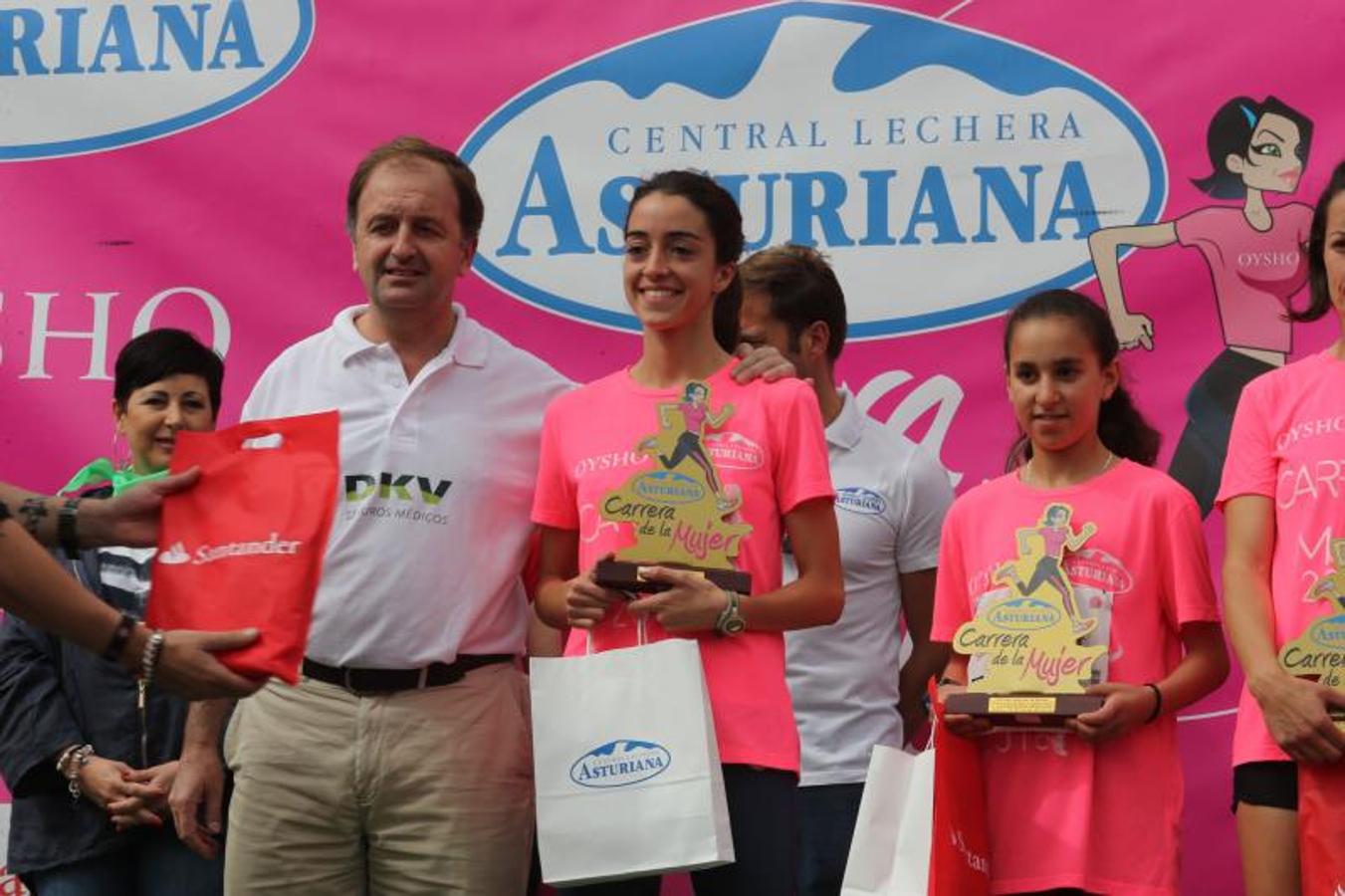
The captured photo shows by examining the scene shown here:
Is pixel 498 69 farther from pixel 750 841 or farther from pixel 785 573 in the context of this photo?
pixel 750 841

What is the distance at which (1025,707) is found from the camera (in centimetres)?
333

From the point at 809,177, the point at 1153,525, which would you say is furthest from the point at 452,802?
the point at 809,177

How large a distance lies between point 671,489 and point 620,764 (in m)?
0.45

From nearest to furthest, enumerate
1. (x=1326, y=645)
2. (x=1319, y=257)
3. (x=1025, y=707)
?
1. (x=1326, y=645)
2. (x=1025, y=707)
3. (x=1319, y=257)

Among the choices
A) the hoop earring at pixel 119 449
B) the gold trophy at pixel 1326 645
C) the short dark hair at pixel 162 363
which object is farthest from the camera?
the hoop earring at pixel 119 449

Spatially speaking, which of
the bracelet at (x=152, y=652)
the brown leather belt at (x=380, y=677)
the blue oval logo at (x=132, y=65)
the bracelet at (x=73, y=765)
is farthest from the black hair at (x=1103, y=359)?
the blue oval logo at (x=132, y=65)

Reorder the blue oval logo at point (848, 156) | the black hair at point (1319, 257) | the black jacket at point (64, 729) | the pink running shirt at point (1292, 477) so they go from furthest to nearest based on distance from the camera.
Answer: the blue oval logo at point (848, 156) < the black jacket at point (64, 729) < the black hair at point (1319, 257) < the pink running shirt at point (1292, 477)

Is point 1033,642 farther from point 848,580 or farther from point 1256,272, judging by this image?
point 1256,272

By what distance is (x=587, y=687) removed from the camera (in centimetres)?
333

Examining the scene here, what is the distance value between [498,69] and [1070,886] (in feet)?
7.87

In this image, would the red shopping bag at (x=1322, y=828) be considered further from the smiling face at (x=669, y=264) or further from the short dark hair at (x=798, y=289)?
the short dark hair at (x=798, y=289)

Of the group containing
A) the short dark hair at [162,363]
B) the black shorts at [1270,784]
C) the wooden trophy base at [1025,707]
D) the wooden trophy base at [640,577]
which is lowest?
the black shorts at [1270,784]

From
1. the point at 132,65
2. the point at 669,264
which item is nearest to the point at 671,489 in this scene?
the point at 669,264

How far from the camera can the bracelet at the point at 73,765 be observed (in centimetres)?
394
